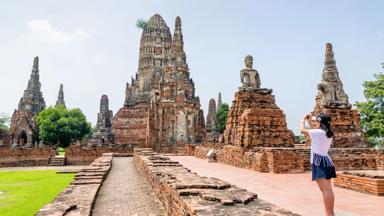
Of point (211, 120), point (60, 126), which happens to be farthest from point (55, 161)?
point (211, 120)

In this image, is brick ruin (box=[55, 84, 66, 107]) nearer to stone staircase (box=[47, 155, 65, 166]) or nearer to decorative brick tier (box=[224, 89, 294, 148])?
stone staircase (box=[47, 155, 65, 166])

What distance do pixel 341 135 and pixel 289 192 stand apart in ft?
29.9

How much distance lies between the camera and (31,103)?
5341 centimetres

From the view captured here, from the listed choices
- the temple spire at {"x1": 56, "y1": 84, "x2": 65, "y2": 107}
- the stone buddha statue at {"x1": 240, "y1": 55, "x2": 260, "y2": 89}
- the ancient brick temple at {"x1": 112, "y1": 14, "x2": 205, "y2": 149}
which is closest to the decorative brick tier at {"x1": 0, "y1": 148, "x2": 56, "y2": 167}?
the ancient brick temple at {"x1": 112, "y1": 14, "x2": 205, "y2": 149}

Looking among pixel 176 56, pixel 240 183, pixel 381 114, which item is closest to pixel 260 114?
pixel 240 183

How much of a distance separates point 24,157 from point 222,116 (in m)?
36.2

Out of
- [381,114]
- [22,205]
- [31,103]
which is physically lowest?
[22,205]

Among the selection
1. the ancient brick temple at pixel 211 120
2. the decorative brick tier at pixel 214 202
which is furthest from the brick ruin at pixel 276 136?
the ancient brick temple at pixel 211 120

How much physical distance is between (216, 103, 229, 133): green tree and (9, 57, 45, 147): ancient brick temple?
28.3 metres

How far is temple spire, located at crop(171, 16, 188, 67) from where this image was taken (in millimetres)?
38938

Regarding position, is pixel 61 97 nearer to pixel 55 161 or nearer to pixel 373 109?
pixel 55 161

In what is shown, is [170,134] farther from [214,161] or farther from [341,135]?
[341,135]

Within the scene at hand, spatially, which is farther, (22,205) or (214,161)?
(214,161)

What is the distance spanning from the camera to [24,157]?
2753cm
